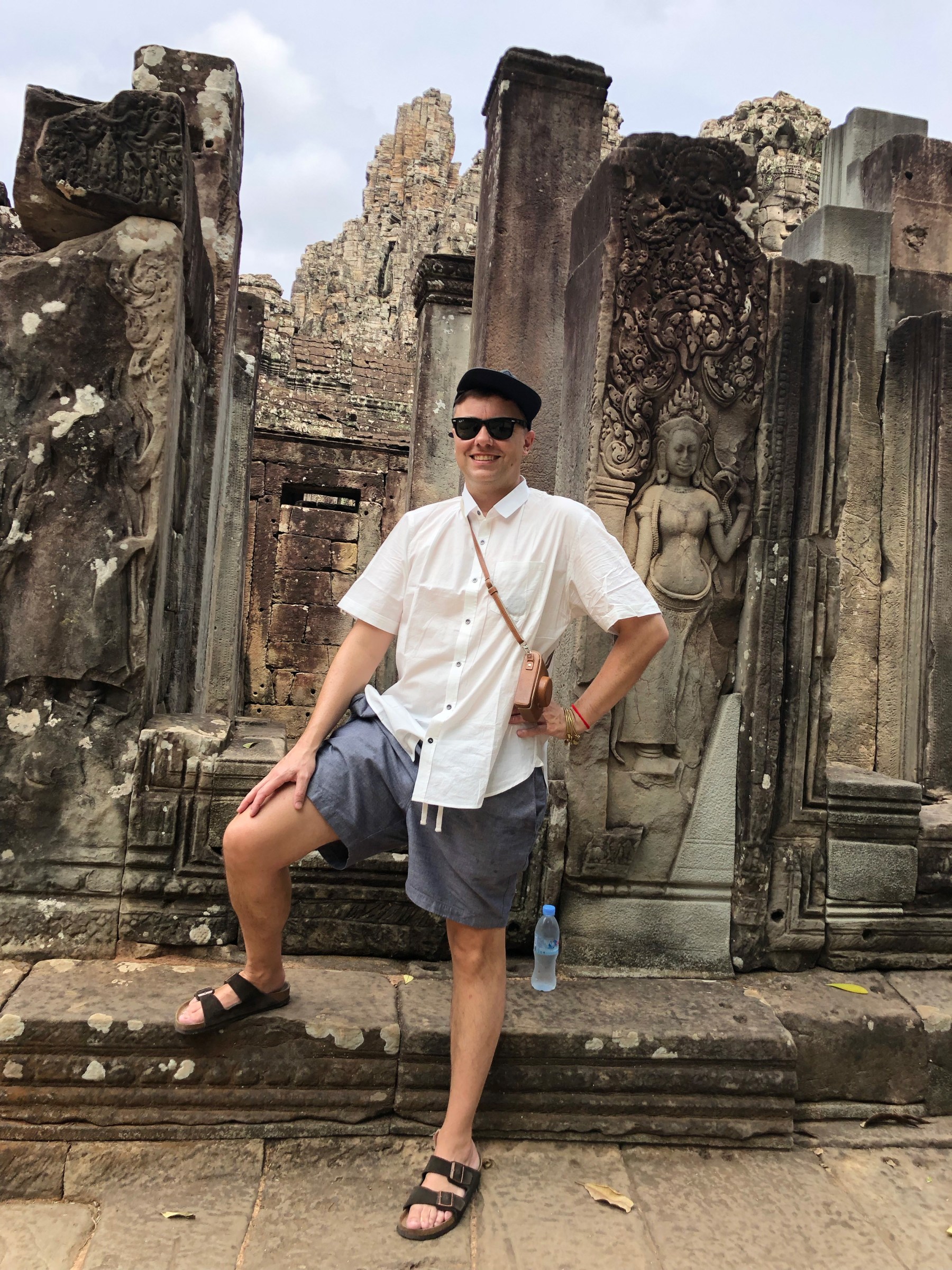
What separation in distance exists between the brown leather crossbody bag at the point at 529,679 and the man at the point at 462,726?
0.02 meters

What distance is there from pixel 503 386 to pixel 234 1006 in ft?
5.68

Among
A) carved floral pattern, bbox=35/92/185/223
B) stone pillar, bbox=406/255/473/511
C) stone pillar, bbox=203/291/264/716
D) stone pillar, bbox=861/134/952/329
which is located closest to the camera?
carved floral pattern, bbox=35/92/185/223

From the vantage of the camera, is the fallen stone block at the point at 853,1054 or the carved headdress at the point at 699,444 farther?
the carved headdress at the point at 699,444

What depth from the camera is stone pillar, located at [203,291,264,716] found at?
6098 millimetres

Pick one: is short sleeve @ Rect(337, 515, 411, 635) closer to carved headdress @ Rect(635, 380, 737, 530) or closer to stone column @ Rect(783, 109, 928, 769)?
carved headdress @ Rect(635, 380, 737, 530)

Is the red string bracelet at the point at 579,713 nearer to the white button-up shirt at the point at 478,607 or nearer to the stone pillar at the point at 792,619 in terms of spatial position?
the white button-up shirt at the point at 478,607

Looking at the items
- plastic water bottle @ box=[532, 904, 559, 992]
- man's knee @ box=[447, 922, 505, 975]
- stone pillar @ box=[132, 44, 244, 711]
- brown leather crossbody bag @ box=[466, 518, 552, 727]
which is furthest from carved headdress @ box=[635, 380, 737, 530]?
stone pillar @ box=[132, 44, 244, 711]

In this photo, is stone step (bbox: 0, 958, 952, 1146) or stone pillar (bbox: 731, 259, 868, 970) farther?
stone pillar (bbox: 731, 259, 868, 970)

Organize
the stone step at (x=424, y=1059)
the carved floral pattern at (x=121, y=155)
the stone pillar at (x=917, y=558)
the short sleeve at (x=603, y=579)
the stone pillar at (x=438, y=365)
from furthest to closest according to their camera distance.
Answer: the stone pillar at (x=438, y=365)
the stone pillar at (x=917, y=558)
the carved floral pattern at (x=121, y=155)
the stone step at (x=424, y=1059)
the short sleeve at (x=603, y=579)

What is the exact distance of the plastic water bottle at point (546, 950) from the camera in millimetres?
2762

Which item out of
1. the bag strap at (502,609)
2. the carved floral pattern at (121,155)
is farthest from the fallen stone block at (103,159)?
the bag strap at (502,609)

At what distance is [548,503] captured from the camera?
7.33ft

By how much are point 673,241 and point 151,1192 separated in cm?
317

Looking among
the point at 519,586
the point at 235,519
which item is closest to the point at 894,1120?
the point at 519,586
